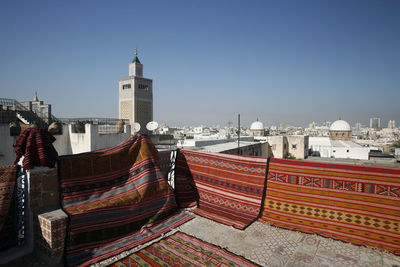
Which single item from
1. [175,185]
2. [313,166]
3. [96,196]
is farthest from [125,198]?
[313,166]

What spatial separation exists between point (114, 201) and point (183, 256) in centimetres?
134

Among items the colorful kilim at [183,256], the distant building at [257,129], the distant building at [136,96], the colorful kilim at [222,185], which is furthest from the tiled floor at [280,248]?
the distant building at [257,129]

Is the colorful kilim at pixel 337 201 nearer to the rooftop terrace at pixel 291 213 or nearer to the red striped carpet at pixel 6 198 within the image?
the rooftop terrace at pixel 291 213

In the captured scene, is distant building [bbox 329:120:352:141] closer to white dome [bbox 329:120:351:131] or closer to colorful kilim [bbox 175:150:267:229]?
white dome [bbox 329:120:351:131]

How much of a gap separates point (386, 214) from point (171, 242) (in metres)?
2.92

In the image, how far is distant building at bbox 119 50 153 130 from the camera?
930 inches

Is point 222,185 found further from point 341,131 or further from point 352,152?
point 341,131

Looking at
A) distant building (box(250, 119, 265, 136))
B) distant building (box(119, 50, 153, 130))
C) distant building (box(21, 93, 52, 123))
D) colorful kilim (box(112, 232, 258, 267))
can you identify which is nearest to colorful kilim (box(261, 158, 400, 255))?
colorful kilim (box(112, 232, 258, 267))

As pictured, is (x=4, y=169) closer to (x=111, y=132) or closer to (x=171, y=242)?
(x=171, y=242)

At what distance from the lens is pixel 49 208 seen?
3.23m

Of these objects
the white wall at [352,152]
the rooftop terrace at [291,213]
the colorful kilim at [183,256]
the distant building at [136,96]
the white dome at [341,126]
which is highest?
the distant building at [136,96]

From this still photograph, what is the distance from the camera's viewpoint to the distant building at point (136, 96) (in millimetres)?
23611

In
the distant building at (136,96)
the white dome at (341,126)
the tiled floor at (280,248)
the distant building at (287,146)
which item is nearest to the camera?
the tiled floor at (280,248)

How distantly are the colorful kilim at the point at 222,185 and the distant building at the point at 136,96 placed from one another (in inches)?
761
